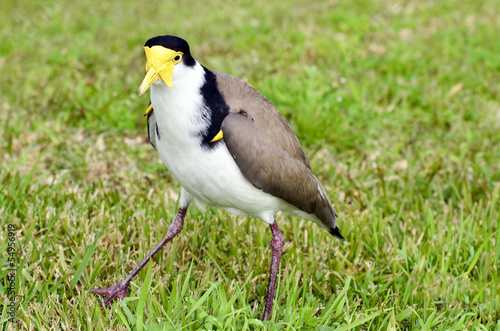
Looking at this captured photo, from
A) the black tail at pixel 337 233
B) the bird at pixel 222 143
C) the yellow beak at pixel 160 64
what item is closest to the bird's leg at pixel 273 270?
the bird at pixel 222 143

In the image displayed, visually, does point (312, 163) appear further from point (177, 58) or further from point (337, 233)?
point (177, 58)

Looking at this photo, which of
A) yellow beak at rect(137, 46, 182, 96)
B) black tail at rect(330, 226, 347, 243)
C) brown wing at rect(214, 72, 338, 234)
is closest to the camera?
yellow beak at rect(137, 46, 182, 96)

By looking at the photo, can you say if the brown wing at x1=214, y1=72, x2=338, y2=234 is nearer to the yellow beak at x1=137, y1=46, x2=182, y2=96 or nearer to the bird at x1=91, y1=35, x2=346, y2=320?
the bird at x1=91, y1=35, x2=346, y2=320

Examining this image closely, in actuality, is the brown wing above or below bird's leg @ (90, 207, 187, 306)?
above

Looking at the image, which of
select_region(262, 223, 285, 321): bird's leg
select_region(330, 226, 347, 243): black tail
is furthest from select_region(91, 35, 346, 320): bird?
select_region(330, 226, 347, 243): black tail

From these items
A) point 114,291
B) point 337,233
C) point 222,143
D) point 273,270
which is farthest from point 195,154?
point 337,233

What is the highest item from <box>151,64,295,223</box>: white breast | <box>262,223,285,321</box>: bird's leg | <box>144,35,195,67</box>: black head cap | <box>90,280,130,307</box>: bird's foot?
<box>144,35,195,67</box>: black head cap

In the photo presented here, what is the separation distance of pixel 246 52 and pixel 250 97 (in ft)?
12.3

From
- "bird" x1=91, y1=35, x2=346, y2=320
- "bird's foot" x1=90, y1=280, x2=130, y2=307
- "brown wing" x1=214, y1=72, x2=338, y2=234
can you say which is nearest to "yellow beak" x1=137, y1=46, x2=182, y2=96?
"bird" x1=91, y1=35, x2=346, y2=320

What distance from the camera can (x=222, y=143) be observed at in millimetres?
2494

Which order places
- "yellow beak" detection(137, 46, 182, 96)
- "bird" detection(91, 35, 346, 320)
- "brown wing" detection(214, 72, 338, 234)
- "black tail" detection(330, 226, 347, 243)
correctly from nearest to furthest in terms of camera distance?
"yellow beak" detection(137, 46, 182, 96)
"bird" detection(91, 35, 346, 320)
"brown wing" detection(214, 72, 338, 234)
"black tail" detection(330, 226, 347, 243)

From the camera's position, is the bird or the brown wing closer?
the bird

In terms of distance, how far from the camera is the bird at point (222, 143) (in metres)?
2.38

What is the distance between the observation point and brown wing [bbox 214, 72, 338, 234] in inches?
98.7
